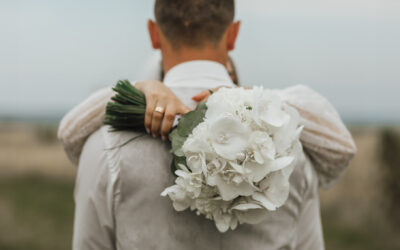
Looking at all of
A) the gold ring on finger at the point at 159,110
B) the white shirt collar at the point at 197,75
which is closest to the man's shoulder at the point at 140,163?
the gold ring on finger at the point at 159,110

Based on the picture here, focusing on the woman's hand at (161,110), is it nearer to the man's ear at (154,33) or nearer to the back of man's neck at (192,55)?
→ the back of man's neck at (192,55)

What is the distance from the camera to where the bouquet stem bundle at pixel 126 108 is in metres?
2.07

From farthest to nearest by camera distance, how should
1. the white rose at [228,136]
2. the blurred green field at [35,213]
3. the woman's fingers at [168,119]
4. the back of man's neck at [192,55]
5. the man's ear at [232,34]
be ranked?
the blurred green field at [35,213], the man's ear at [232,34], the back of man's neck at [192,55], the woman's fingers at [168,119], the white rose at [228,136]

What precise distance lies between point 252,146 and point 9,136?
28.4 meters

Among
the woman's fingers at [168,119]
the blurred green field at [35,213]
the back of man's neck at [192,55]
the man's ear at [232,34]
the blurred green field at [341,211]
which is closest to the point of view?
the woman's fingers at [168,119]

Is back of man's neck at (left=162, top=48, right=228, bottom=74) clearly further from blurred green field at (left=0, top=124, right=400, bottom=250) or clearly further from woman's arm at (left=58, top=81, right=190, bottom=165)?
blurred green field at (left=0, top=124, right=400, bottom=250)

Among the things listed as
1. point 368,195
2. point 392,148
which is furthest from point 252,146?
point 368,195

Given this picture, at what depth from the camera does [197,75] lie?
2.33m

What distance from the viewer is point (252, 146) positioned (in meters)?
1.77

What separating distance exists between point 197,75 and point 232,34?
353 millimetres

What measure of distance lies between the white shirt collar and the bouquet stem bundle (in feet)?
0.82

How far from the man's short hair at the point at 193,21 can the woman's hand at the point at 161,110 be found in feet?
1.25

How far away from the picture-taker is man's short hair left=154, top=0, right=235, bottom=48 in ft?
7.57

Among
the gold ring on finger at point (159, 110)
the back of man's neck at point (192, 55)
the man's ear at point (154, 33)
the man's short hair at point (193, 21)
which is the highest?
the man's short hair at point (193, 21)
